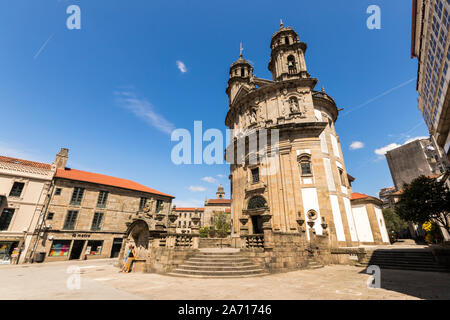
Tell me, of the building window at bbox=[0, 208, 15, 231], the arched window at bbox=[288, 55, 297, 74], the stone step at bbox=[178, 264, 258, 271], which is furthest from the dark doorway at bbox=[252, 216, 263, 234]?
the building window at bbox=[0, 208, 15, 231]

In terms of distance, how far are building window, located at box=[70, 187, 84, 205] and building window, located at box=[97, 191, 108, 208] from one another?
7.03 feet

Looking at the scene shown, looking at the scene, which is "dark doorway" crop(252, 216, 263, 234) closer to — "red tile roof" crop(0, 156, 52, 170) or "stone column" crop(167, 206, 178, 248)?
"stone column" crop(167, 206, 178, 248)

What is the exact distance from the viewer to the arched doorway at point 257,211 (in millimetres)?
20281

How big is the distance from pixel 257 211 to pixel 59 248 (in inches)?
978

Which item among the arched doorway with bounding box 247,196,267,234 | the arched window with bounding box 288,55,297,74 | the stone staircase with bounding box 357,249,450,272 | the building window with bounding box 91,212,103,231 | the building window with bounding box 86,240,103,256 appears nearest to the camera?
the stone staircase with bounding box 357,249,450,272

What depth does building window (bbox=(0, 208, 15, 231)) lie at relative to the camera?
2048cm

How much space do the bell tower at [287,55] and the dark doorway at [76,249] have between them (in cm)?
3399

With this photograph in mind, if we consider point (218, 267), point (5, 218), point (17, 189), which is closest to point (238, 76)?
point (218, 267)

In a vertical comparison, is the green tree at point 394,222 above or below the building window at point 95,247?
above

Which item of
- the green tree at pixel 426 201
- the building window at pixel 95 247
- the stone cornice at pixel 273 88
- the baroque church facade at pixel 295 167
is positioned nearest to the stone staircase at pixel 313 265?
the baroque church facade at pixel 295 167

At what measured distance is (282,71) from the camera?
24672 mm

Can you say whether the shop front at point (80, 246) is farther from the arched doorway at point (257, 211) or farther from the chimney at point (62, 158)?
the arched doorway at point (257, 211)

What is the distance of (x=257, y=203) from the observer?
20.9 m
